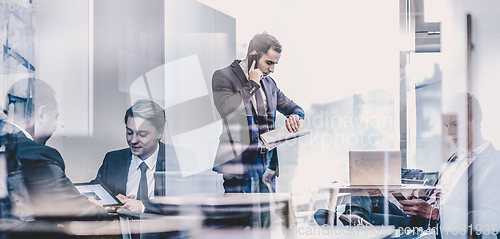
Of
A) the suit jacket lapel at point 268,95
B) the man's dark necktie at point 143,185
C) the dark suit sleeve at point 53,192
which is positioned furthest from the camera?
the man's dark necktie at point 143,185

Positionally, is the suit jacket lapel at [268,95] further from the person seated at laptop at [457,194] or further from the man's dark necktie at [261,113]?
the person seated at laptop at [457,194]

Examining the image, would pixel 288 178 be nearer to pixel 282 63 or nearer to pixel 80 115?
pixel 282 63

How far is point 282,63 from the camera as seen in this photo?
7.10 feet

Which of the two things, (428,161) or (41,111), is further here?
(41,111)

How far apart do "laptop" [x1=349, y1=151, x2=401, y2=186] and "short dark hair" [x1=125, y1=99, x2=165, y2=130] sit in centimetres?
138

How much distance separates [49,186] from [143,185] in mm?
601

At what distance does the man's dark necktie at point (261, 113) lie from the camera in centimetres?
214

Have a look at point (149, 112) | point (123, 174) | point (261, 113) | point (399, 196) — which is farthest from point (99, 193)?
point (399, 196)

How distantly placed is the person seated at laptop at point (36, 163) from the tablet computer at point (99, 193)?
0.12 feet

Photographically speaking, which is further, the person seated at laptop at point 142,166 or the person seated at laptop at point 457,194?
the person seated at laptop at point 142,166

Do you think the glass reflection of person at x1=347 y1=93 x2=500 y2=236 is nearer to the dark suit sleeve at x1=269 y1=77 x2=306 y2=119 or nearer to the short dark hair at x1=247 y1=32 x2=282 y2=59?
the dark suit sleeve at x1=269 y1=77 x2=306 y2=119

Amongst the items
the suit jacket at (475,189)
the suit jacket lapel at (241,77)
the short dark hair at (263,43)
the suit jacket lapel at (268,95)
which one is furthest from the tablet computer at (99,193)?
the suit jacket at (475,189)

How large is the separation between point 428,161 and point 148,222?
203 cm

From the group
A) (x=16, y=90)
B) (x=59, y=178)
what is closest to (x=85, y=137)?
(x=59, y=178)
